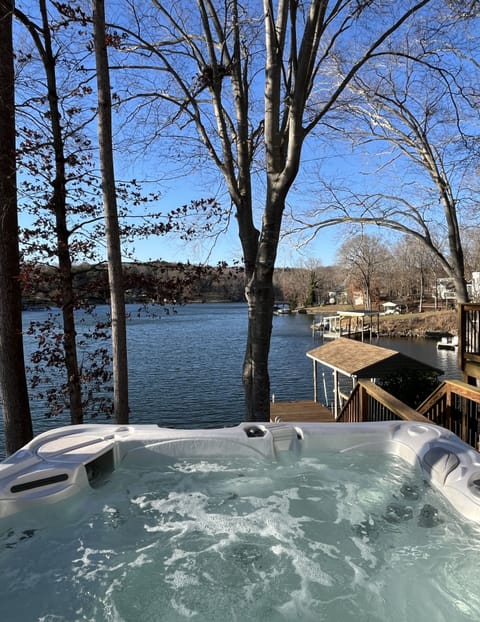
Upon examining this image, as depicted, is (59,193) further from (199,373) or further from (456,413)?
(199,373)

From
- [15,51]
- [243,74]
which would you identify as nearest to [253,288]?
[243,74]

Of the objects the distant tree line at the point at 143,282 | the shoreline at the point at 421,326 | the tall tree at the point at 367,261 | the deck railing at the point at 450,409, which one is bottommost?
the shoreline at the point at 421,326

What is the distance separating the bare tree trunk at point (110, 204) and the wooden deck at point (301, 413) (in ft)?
15.6

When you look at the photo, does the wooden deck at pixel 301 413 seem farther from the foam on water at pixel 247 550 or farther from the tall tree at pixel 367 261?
the tall tree at pixel 367 261

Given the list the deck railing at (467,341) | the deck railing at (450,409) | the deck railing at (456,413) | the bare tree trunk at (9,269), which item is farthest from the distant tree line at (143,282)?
the deck railing at (467,341)

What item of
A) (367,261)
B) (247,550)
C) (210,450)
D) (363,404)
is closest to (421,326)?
(367,261)

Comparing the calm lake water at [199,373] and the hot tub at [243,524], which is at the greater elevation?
the hot tub at [243,524]

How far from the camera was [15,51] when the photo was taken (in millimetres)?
4086

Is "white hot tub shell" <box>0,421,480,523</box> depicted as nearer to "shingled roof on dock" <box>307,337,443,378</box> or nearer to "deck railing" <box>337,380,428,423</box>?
"deck railing" <box>337,380,428,423</box>

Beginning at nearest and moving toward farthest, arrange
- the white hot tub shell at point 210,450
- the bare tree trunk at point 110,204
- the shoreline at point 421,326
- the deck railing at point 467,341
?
the white hot tub shell at point 210,450 < the bare tree trunk at point 110,204 < the deck railing at point 467,341 < the shoreline at point 421,326

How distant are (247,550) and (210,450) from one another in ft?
3.07

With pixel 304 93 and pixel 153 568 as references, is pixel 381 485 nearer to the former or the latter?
pixel 153 568

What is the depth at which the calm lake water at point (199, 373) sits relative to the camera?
11.5 meters

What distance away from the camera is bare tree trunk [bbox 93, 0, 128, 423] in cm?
368
